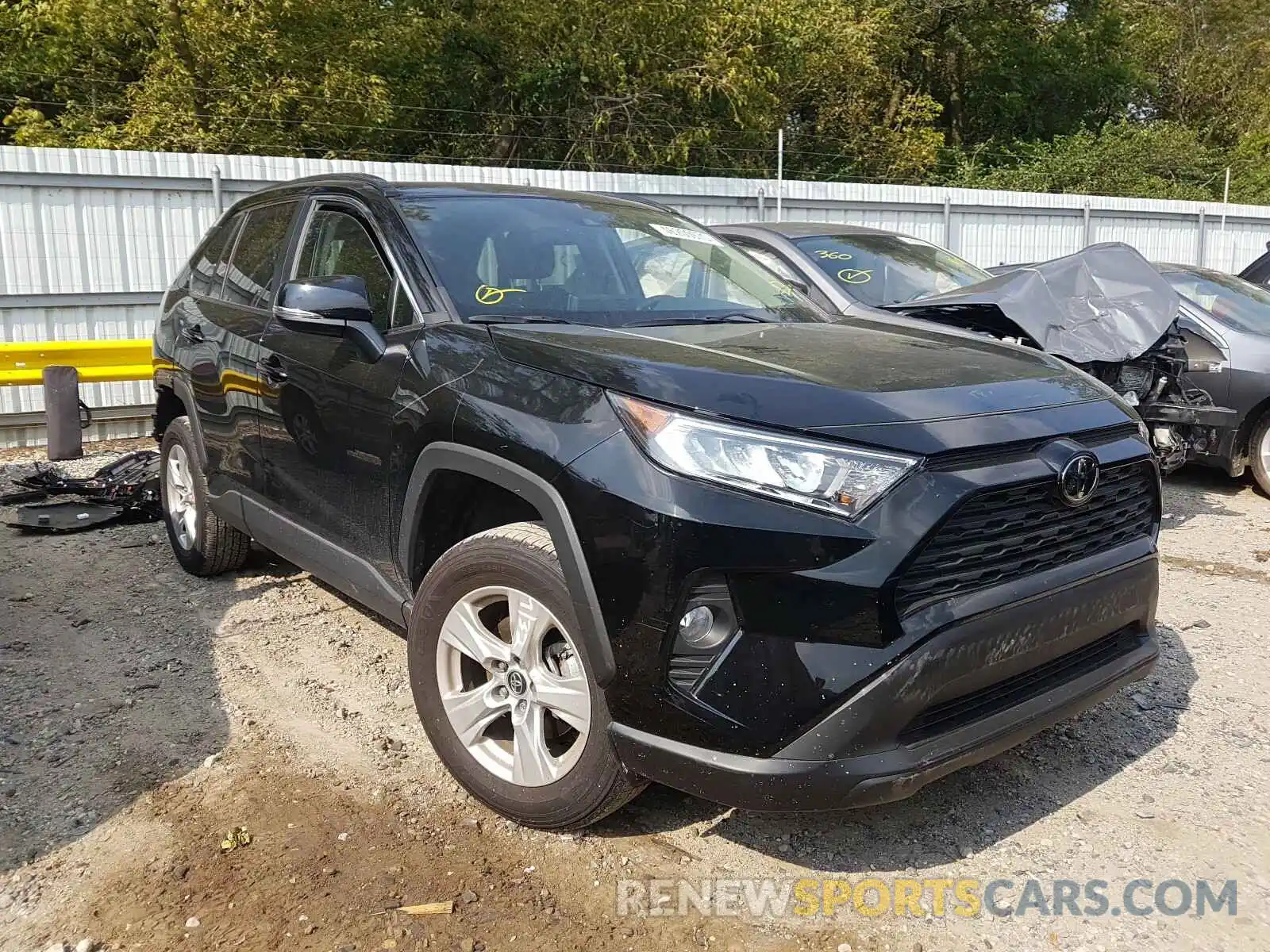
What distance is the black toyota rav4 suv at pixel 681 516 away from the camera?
2.25m

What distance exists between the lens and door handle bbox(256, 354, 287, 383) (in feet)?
12.2

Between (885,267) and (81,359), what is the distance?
640cm

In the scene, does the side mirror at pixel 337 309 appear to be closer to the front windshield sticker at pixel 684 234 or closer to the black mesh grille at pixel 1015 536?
the front windshield sticker at pixel 684 234

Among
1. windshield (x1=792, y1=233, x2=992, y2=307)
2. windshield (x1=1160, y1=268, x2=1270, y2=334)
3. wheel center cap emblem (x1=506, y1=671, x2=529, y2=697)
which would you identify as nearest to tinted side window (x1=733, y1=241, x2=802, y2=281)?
windshield (x1=792, y1=233, x2=992, y2=307)

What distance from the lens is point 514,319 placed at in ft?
10.2

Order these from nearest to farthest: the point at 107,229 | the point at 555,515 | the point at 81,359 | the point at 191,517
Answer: the point at 555,515
the point at 191,517
the point at 81,359
the point at 107,229

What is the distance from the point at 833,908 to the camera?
2.53m

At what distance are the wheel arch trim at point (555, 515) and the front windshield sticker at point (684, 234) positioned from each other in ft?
5.27

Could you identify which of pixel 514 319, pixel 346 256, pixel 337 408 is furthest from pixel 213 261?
pixel 514 319

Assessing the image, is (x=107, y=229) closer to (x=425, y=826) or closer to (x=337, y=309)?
(x=337, y=309)

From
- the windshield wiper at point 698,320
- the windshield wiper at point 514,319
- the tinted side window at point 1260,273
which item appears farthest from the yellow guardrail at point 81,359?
the tinted side window at point 1260,273

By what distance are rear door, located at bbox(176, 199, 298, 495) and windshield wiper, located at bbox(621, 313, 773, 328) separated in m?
1.61

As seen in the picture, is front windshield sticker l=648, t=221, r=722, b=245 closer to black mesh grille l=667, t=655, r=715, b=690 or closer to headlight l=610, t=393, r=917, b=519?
headlight l=610, t=393, r=917, b=519

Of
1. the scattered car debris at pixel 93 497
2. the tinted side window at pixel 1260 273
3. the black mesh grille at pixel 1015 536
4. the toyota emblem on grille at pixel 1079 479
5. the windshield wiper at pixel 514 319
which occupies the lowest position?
the scattered car debris at pixel 93 497
